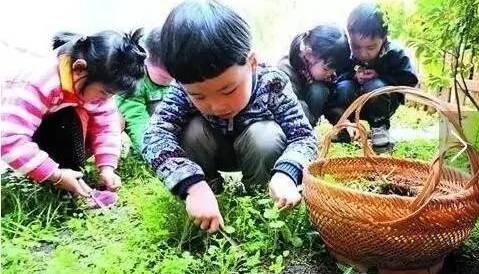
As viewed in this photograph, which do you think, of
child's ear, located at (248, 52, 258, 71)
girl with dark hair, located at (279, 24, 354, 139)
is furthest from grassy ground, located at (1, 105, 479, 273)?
girl with dark hair, located at (279, 24, 354, 139)

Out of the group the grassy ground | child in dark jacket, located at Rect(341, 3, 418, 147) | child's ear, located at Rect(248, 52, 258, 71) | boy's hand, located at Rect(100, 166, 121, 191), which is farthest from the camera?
child in dark jacket, located at Rect(341, 3, 418, 147)

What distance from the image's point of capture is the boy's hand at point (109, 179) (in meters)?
1.15

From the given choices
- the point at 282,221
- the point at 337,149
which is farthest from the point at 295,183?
the point at 337,149

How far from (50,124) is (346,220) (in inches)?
25.5

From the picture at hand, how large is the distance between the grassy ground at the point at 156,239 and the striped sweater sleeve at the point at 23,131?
0.16 ft

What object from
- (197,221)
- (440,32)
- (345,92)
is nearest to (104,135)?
(197,221)

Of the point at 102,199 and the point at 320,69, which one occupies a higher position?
the point at 320,69

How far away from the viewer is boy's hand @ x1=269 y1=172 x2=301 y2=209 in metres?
0.85

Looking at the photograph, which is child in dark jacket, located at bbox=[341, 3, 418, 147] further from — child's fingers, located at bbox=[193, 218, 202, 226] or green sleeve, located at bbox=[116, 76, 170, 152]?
child's fingers, located at bbox=[193, 218, 202, 226]

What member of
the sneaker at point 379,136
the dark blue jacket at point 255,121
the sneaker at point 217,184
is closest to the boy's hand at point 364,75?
the sneaker at point 379,136

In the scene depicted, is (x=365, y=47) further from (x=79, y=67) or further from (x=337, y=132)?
(x=79, y=67)

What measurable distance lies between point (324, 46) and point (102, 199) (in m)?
0.64

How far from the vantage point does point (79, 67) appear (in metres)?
1.08

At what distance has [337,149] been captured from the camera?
127cm
